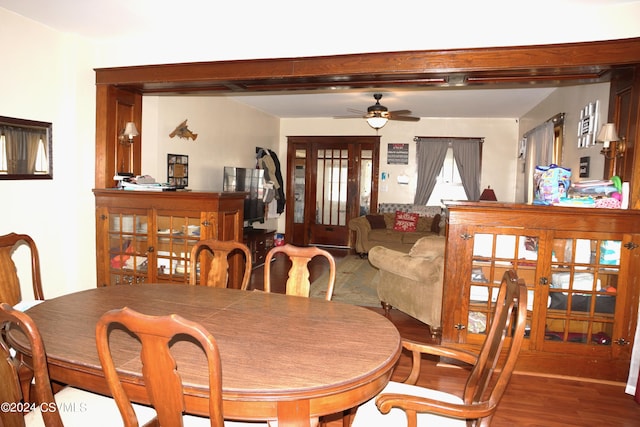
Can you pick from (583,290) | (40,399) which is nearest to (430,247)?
(583,290)

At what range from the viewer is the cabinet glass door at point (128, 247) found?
383 centimetres

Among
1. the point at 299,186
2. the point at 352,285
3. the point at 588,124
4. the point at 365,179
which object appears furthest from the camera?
the point at 299,186

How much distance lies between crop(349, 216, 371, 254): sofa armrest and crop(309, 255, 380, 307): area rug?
35 cm

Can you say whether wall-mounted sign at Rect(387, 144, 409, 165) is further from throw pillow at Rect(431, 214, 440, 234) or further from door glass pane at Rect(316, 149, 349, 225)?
throw pillow at Rect(431, 214, 440, 234)

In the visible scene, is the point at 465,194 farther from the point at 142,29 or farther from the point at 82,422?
the point at 82,422

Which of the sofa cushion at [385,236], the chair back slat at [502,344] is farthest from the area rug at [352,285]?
the chair back slat at [502,344]

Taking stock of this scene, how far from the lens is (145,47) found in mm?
3781

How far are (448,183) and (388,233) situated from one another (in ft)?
6.20

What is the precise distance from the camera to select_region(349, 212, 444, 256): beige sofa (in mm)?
7152

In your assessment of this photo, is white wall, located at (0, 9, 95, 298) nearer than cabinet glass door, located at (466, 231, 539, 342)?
No

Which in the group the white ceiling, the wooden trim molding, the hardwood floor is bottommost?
the hardwood floor

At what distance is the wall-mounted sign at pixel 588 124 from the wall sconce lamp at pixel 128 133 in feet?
13.9

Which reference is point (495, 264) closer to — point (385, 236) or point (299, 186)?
point (385, 236)

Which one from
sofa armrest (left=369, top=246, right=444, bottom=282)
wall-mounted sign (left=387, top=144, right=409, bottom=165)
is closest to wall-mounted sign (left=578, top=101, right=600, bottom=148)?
sofa armrest (left=369, top=246, right=444, bottom=282)
